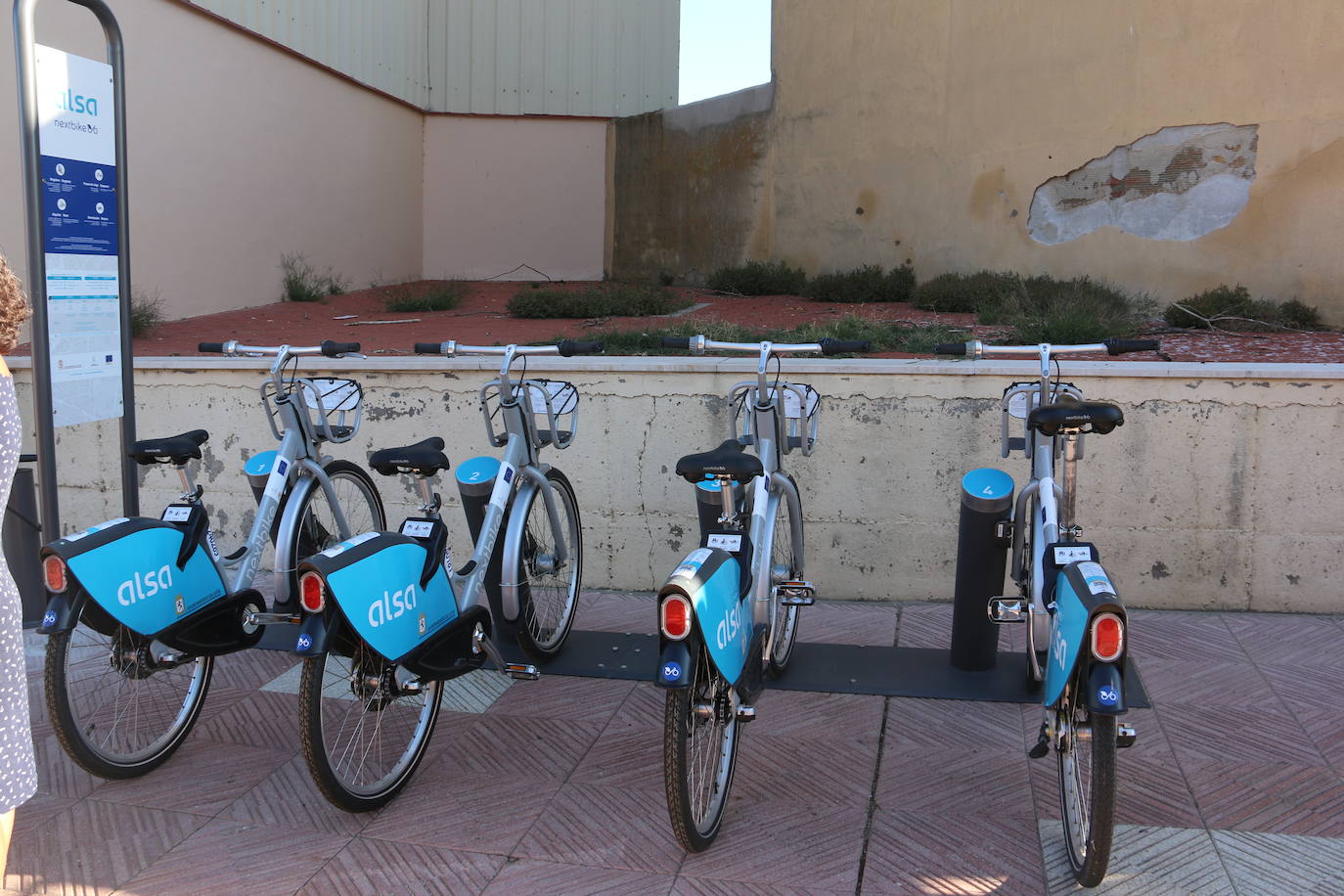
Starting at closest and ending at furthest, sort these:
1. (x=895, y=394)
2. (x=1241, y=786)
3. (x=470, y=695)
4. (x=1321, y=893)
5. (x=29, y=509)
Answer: (x=1321, y=893)
(x=1241, y=786)
(x=470, y=695)
(x=29, y=509)
(x=895, y=394)

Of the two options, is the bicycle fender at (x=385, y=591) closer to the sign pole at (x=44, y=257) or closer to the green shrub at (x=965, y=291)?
the sign pole at (x=44, y=257)

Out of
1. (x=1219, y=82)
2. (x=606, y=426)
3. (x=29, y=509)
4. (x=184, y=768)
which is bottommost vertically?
(x=184, y=768)

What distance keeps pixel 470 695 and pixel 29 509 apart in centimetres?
222

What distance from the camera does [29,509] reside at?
4.66 metres

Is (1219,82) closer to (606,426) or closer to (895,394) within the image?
(895,394)

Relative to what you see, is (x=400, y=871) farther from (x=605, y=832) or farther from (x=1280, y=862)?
(x=1280, y=862)

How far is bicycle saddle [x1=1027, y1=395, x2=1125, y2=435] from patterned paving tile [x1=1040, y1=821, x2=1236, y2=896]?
120cm

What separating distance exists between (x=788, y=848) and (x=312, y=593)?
156 cm

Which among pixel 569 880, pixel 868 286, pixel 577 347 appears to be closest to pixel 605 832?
pixel 569 880

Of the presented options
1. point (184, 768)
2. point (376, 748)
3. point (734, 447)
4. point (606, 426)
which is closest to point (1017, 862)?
point (734, 447)

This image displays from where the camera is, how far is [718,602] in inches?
116

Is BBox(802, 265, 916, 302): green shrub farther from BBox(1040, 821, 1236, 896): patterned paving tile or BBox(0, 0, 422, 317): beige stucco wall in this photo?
BBox(1040, 821, 1236, 896): patterned paving tile

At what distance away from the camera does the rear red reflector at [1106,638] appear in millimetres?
2594

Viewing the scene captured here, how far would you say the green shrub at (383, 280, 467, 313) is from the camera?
1323 centimetres
